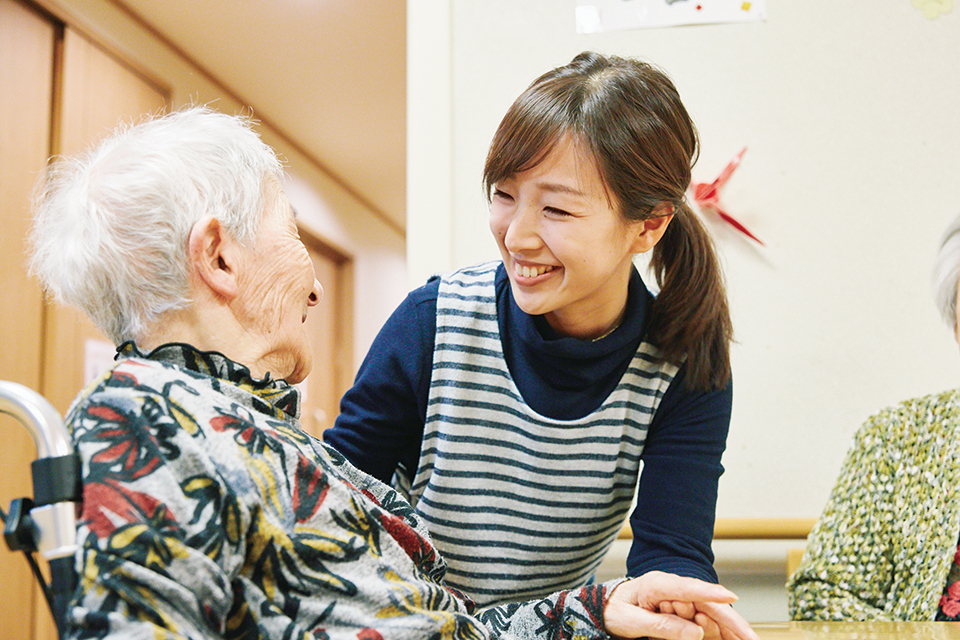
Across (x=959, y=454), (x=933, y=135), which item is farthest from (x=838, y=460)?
(x=933, y=135)

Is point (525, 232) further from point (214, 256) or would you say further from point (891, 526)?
point (891, 526)

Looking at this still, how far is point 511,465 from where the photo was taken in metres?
1.15

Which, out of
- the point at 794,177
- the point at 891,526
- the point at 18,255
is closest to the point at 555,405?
the point at 891,526

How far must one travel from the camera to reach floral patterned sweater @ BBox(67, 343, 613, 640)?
59 centimetres

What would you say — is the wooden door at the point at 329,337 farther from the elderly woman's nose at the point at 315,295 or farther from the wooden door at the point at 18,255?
the elderly woman's nose at the point at 315,295

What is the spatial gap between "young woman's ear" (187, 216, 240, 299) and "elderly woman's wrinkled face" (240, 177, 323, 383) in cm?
2

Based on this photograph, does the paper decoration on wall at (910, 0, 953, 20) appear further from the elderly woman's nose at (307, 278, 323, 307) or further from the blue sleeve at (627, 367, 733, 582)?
the elderly woman's nose at (307, 278, 323, 307)

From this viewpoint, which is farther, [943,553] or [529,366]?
[943,553]

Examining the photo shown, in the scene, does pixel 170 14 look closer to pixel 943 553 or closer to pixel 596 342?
pixel 596 342

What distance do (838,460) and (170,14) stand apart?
10.8 ft

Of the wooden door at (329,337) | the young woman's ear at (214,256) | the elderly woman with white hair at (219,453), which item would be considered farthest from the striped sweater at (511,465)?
the wooden door at (329,337)

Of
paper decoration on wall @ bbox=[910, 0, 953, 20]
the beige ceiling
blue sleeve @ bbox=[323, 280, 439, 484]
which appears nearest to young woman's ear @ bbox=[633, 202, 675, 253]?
blue sleeve @ bbox=[323, 280, 439, 484]

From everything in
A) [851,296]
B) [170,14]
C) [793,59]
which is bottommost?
[851,296]

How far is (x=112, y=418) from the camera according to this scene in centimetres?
65
